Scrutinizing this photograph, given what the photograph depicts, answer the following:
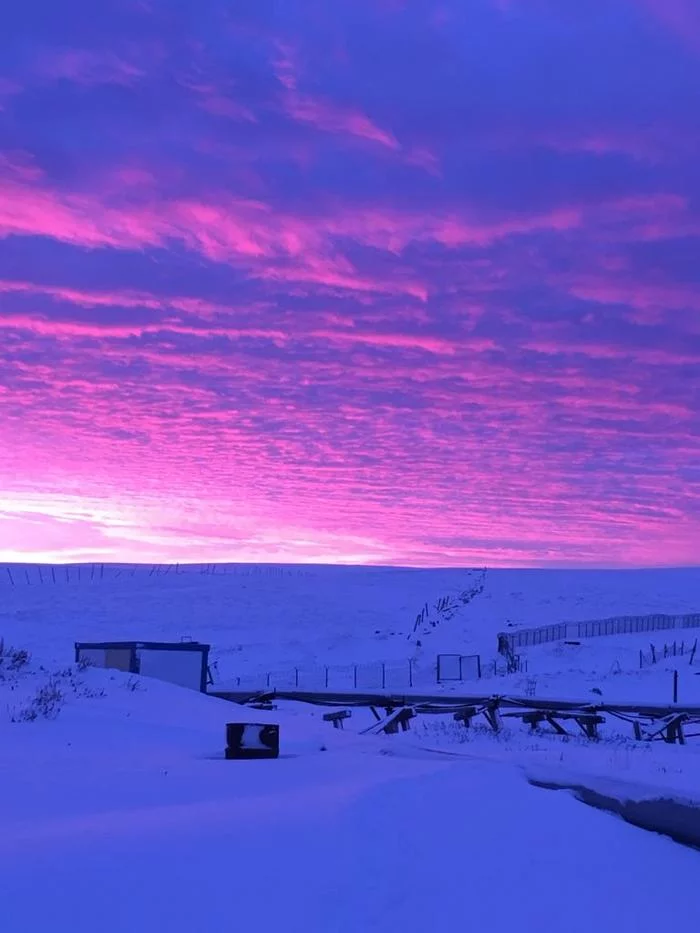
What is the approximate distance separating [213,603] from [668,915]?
7258 cm

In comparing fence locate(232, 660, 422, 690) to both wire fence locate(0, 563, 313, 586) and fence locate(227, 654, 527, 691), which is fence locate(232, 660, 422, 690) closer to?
fence locate(227, 654, 527, 691)

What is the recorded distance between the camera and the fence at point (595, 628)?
196 ft

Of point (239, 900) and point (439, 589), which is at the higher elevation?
point (439, 589)

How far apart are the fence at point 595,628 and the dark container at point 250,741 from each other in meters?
44.0

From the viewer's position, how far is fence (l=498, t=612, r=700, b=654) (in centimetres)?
5962

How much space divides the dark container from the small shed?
16574mm

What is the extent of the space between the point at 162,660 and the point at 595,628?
43.4 meters

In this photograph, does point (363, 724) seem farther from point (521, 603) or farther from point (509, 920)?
point (521, 603)

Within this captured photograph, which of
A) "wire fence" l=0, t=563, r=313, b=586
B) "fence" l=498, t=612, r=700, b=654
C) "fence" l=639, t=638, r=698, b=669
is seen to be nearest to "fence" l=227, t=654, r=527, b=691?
"fence" l=639, t=638, r=698, b=669

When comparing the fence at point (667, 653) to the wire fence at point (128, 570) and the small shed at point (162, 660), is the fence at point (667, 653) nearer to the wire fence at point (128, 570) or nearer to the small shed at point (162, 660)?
the small shed at point (162, 660)

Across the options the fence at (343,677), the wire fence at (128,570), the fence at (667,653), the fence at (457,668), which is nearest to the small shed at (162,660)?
the fence at (343,677)

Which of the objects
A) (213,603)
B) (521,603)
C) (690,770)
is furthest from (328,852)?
(521,603)

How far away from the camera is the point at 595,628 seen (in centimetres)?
6844

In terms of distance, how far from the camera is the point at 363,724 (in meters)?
27.8
